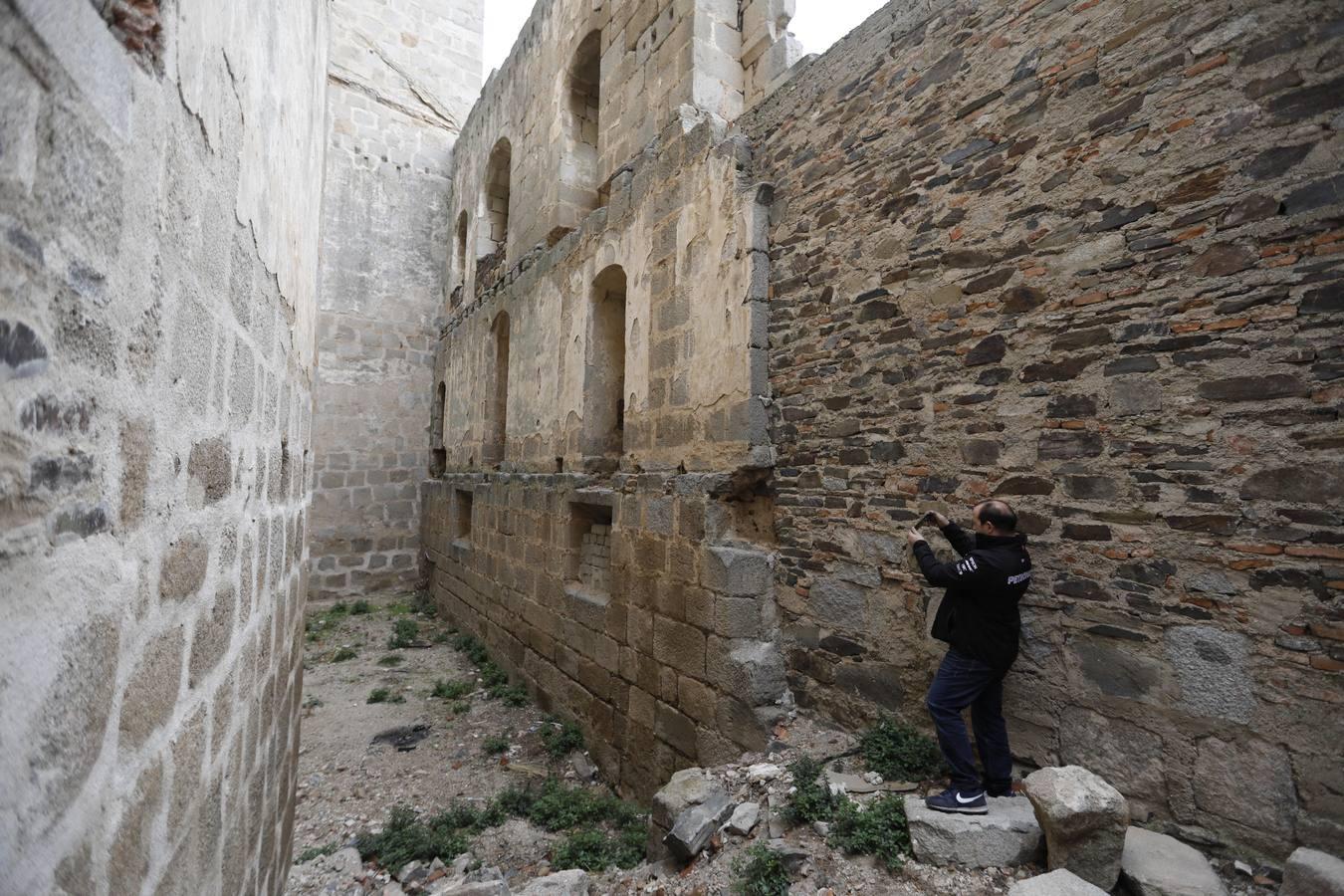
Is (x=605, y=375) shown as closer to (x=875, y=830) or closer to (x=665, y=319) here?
(x=665, y=319)

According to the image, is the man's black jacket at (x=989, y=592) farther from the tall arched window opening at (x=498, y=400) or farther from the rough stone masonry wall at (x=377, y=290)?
the rough stone masonry wall at (x=377, y=290)

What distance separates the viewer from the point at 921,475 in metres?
3.70

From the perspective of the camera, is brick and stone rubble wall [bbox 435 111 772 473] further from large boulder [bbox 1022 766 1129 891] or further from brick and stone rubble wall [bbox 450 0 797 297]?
large boulder [bbox 1022 766 1129 891]

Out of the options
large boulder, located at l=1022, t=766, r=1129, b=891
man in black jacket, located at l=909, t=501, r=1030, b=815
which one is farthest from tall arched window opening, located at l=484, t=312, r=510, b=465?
large boulder, located at l=1022, t=766, r=1129, b=891

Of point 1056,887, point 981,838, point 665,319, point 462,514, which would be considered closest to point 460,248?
point 462,514

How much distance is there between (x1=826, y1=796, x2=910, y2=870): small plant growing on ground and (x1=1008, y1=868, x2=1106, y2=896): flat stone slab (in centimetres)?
60

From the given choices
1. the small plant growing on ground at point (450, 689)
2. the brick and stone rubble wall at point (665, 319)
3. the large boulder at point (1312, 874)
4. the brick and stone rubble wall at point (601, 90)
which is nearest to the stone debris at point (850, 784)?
the large boulder at point (1312, 874)

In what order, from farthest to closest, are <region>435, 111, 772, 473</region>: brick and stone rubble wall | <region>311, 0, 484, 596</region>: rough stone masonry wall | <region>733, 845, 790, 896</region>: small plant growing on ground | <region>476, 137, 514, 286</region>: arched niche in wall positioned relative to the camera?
<region>311, 0, 484, 596</region>: rough stone masonry wall, <region>476, 137, 514, 286</region>: arched niche in wall, <region>435, 111, 772, 473</region>: brick and stone rubble wall, <region>733, 845, 790, 896</region>: small plant growing on ground

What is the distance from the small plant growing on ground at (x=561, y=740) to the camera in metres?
5.95

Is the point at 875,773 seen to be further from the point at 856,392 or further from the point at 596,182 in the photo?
the point at 596,182

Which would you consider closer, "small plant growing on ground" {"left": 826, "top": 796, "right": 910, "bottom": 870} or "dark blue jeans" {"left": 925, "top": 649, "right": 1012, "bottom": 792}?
"small plant growing on ground" {"left": 826, "top": 796, "right": 910, "bottom": 870}

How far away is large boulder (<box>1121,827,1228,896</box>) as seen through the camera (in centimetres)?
244

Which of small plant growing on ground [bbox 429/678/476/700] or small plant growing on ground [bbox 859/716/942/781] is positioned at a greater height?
small plant growing on ground [bbox 859/716/942/781]

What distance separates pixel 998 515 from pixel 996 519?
0.02m
